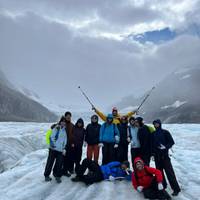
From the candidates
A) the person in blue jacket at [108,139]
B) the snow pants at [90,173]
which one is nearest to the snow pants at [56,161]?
the snow pants at [90,173]

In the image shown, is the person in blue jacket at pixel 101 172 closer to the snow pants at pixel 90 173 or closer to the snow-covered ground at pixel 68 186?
the snow pants at pixel 90 173

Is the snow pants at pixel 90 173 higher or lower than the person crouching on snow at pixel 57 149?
lower

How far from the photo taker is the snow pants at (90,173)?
11617 mm

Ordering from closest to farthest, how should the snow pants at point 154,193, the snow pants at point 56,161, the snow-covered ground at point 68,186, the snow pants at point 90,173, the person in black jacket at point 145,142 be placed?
1. the snow pants at point 154,193
2. the snow-covered ground at point 68,186
3. the snow pants at point 90,173
4. the person in black jacket at point 145,142
5. the snow pants at point 56,161

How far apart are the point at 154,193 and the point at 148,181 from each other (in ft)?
1.47

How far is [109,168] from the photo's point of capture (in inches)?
472

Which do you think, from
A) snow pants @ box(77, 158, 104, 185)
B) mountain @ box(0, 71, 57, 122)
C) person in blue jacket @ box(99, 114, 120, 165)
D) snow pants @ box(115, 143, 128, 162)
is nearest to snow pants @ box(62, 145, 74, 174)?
snow pants @ box(77, 158, 104, 185)

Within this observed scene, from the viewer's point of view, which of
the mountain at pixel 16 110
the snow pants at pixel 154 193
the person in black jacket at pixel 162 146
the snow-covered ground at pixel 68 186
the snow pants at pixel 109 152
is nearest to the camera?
the snow pants at pixel 154 193

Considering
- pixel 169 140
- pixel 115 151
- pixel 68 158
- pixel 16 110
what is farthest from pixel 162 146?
pixel 16 110

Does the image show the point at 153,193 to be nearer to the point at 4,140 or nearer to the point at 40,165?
the point at 40,165

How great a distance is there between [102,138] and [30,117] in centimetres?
14913

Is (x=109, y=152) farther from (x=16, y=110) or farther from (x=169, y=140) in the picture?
(x=16, y=110)

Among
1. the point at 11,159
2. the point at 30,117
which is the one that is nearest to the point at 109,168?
the point at 11,159

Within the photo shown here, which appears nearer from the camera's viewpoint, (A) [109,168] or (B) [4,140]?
(A) [109,168]
